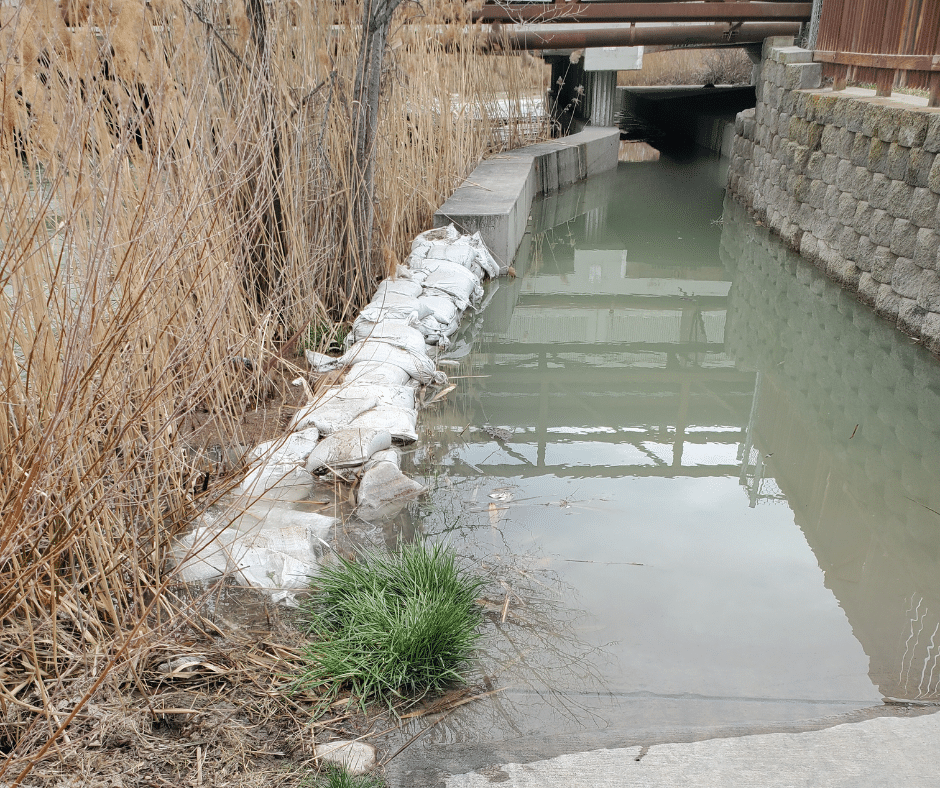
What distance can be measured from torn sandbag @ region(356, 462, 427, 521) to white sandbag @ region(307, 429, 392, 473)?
8 cm

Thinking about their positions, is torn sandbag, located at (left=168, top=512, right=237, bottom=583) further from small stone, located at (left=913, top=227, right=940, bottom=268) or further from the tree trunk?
small stone, located at (left=913, top=227, right=940, bottom=268)

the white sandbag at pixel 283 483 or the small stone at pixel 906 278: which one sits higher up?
the small stone at pixel 906 278

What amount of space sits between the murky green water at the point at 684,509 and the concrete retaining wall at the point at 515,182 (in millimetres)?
419

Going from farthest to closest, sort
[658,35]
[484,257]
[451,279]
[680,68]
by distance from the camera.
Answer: [680,68] < [658,35] < [484,257] < [451,279]

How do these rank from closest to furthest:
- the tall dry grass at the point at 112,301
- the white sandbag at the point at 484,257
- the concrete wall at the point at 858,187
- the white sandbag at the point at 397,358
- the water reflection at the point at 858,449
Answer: the tall dry grass at the point at 112,301 < the water reflection at the point at 858,449 < the white sandbag at the point at 397,358 < the concrete wall at the point at 858,187 < the white sandbag at the point at 484,257

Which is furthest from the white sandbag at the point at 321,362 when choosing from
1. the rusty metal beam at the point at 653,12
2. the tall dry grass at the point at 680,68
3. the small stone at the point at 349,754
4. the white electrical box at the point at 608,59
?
the tall dry grass at the point at 680,68

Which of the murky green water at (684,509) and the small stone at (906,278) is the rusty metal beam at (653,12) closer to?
the murky green water at (684,509)

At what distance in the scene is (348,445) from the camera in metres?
2.43

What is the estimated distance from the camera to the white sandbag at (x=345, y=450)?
2.40 m

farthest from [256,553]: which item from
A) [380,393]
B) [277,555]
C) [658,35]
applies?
[658,35]

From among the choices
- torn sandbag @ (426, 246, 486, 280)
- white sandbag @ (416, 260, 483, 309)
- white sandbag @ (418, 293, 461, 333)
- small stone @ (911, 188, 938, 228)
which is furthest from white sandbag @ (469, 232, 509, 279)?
small stone @ (911, 188, 938, 228)

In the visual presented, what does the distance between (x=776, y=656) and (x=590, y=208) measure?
5.43 metres

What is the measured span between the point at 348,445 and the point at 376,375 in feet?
1.58

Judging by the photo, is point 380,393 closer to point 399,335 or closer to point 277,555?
point 399,335
